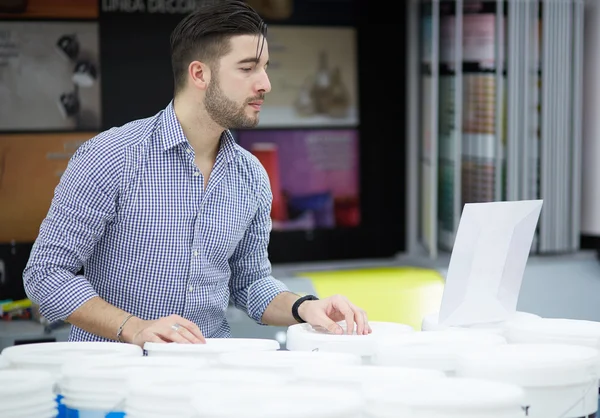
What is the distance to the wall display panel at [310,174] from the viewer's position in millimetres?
4246

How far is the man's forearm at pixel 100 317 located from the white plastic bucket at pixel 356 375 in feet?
2.29

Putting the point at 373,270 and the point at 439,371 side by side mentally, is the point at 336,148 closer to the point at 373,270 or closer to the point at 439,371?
the point at 373,270

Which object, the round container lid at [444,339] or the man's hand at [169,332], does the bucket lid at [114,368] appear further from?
the round container lid at [444,339]

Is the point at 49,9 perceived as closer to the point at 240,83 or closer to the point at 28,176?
the point at 28,176

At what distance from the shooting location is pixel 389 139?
4402 mm

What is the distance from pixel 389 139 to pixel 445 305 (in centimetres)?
227

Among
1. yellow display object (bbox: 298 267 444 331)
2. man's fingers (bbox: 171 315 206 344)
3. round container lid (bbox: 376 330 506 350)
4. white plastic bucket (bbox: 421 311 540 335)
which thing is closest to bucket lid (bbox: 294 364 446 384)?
round container lid (bbox: 376 330 506 350)

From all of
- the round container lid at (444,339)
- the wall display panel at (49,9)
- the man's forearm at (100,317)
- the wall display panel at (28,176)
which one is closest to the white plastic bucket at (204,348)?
the round container lid at (444,339)

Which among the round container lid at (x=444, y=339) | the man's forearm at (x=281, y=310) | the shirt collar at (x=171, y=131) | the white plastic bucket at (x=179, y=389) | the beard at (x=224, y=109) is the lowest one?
the man's forearm at (x=281, y=310)

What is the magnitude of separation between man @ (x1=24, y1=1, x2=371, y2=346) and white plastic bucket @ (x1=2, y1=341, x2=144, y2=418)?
0.35 meters

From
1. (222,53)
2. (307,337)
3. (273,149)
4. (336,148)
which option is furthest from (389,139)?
(307,337)

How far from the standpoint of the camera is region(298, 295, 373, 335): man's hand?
213 cm

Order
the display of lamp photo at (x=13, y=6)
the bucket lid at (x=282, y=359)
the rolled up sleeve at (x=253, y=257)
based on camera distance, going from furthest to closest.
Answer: the display of lamp photo at (x=13, y=6)
the rolled up sleeve at (x=253, y=257)
the bucket lid at (x=282, y=359)

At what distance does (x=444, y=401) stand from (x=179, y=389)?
0.40 metres
